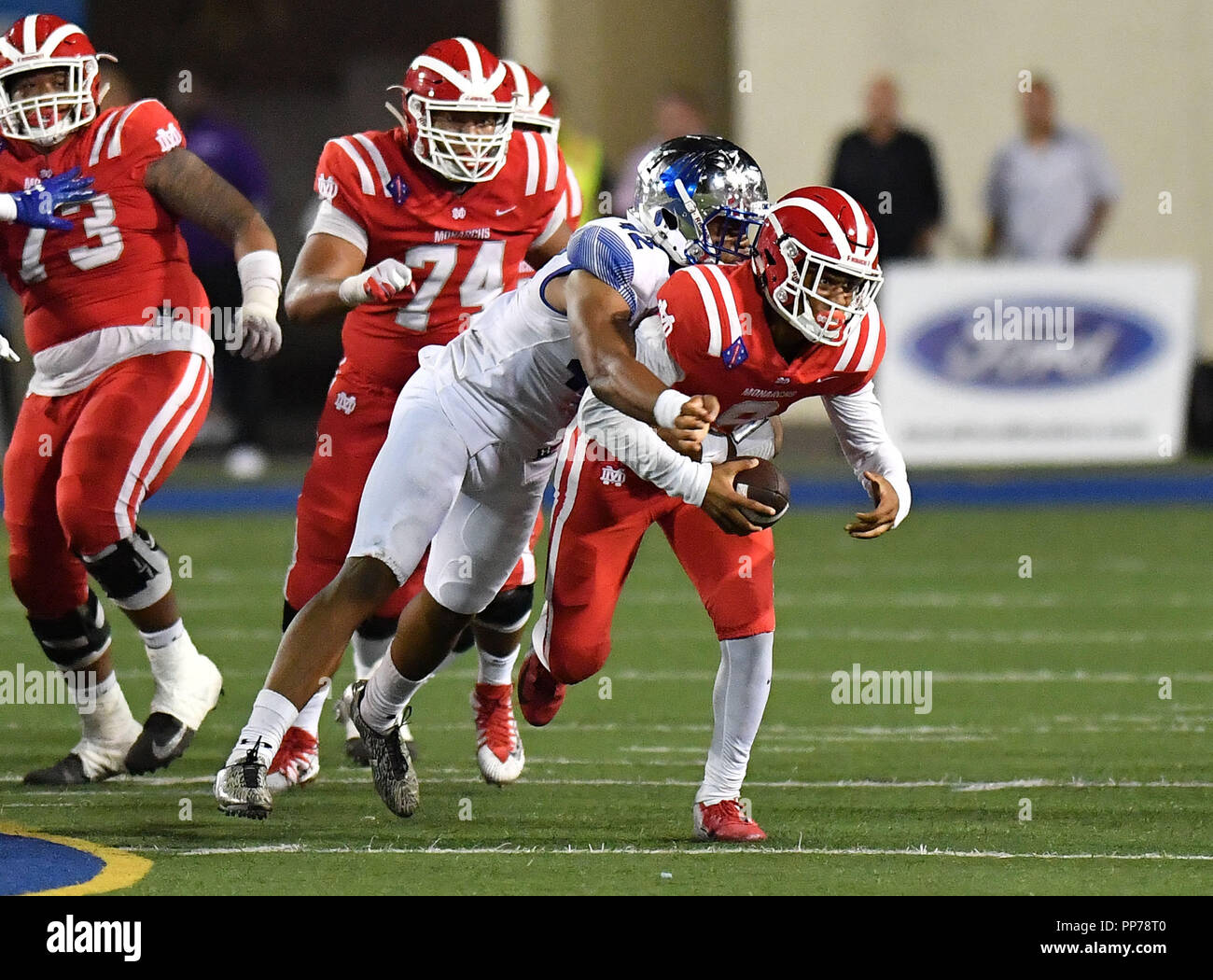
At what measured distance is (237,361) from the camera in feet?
41.2

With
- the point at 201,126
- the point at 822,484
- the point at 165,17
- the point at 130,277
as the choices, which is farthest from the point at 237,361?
the point at 130,277

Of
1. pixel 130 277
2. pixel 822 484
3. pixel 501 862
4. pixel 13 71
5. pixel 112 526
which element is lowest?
pixel 822 484

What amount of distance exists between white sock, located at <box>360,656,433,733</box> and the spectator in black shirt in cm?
758

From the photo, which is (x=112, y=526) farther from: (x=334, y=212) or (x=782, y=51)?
(x=782, y=51)

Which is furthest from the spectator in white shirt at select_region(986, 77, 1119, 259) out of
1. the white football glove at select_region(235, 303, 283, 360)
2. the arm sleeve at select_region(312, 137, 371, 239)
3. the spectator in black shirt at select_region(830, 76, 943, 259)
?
the white football glove at select_region(235, 303, 283, 360)

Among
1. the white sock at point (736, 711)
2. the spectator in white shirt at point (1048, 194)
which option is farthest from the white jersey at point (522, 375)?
the spectator in white shirt at point (1048, 194)

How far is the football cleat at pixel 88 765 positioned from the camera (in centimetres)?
559

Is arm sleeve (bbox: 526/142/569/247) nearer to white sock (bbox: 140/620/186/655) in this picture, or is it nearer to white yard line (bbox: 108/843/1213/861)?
white sock (bbox: 140/620/186/655)

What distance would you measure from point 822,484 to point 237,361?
133 inches

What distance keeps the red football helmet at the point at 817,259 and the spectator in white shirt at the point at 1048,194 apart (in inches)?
325

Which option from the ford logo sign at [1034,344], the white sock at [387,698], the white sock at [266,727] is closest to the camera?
the white sock at [266,727]

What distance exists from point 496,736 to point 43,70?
78.1 inches

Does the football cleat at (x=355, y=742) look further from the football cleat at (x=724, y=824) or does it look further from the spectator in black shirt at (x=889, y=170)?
the spectator in black shirt at (x=889, y=170)

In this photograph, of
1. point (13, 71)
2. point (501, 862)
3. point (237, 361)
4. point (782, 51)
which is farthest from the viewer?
point (782, 51)
